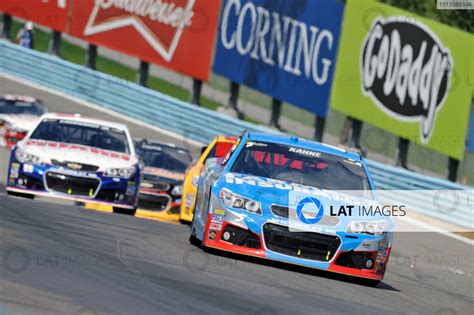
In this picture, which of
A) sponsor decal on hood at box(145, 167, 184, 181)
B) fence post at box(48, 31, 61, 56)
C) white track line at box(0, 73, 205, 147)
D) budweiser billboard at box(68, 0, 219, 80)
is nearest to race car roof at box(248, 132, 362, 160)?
sponsor decal on hood at box(145, 167, 184, 181)

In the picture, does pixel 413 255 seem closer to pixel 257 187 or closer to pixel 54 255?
pixel 257 187

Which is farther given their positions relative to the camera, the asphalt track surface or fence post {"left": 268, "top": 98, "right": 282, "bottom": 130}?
fence post {"left": 268, "top": 98, "right": 282, "bottom": 130}

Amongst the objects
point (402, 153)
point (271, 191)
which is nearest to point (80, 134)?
point (271, 191)

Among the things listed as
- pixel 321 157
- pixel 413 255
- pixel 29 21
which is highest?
pixel 29 21

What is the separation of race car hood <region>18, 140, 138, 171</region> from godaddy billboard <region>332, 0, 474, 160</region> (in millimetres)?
9847

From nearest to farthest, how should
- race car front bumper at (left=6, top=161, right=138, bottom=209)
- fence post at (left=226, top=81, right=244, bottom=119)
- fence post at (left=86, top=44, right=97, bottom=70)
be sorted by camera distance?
1. race car front bumper at (left=6, top=161, right=138, bottom=209)
2. fence post at (left=226, top=81, right=244, bottom=119)
3. fence post at (left=86, top=44, right=97, bottom=70)

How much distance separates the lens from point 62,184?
47.9ft

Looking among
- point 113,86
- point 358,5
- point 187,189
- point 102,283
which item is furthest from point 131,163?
point 113,86

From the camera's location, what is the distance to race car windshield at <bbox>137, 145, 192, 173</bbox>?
18906 mm

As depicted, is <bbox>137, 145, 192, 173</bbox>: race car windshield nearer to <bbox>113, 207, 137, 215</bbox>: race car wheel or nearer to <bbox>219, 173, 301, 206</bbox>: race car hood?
<bbox>113, 207, 137, 215</bbox>: race car wheel

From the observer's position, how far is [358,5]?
25688 mm

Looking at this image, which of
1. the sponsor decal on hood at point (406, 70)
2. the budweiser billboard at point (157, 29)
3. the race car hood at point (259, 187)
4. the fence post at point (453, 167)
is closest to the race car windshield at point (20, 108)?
the budweiser billboard at point (157, 29)

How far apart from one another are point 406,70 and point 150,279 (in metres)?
16.8

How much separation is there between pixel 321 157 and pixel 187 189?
13.4 ft
